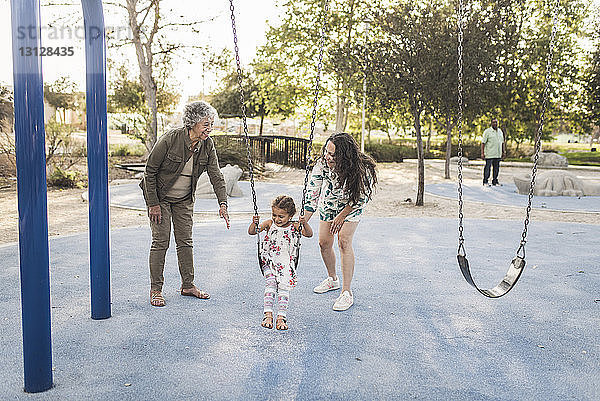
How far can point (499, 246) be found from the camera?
736cm

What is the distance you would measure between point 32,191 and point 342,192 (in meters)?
2.29

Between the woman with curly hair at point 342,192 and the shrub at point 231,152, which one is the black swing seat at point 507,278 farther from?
the shrub at point 231,152

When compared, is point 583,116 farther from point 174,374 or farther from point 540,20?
point 174,374

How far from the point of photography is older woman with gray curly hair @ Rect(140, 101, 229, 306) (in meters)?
4.27

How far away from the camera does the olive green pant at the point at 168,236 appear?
4445 millimetres

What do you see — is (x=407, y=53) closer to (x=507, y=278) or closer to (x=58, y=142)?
(x=507, y=278)

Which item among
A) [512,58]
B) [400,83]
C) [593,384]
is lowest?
[593,384]

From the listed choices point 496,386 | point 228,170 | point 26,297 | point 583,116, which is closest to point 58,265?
point 26,297

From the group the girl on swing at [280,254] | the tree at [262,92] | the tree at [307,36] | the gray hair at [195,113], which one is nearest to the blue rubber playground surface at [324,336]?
the girl on swing at [280,254]

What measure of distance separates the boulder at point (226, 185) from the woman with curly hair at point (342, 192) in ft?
24.5

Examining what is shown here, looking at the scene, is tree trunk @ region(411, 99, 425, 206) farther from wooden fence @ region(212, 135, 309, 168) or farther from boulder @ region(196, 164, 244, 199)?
wooden fence @ region(212, 135, 309, 168)

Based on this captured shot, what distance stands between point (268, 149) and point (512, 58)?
30.1ft

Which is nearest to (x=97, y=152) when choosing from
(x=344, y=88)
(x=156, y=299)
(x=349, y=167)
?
(x=156, y=299)

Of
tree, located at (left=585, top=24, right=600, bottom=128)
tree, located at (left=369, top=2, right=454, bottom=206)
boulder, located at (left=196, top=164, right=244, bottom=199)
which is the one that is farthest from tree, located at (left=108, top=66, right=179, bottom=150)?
tree, located at (left=585, top=24, right=600, bottom=128)
